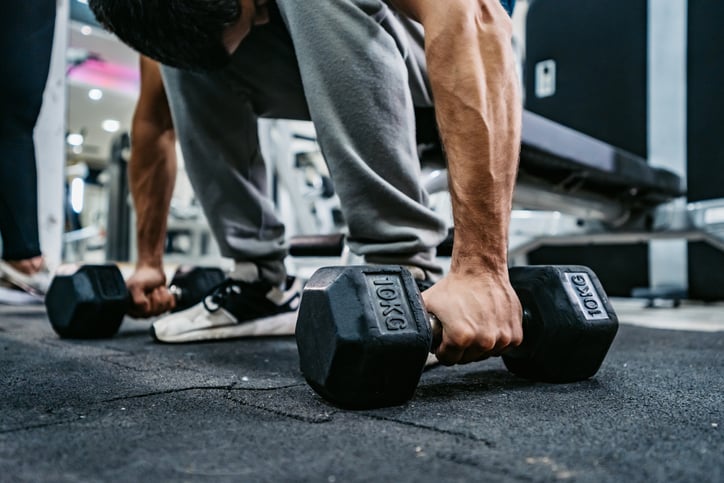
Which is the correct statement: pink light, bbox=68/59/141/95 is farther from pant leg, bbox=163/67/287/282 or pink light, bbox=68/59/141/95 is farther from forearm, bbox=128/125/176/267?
pant leg, bbox=163/67/287/282

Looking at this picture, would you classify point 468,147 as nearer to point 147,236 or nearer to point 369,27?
point 369,27

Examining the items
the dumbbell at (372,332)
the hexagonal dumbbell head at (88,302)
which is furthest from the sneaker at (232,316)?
the dumbbell at (372,332)

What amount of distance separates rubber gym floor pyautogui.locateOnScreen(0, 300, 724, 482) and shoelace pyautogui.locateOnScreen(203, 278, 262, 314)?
0.29 meters

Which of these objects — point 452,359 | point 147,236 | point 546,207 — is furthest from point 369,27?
point 546,207

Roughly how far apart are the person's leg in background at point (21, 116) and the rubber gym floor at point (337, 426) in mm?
918

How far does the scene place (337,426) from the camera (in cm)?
58

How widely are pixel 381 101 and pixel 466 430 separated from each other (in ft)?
1.64

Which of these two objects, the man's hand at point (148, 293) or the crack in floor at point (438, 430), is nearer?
the crack in floor at point (438, 430)

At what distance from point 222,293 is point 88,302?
0.26 m

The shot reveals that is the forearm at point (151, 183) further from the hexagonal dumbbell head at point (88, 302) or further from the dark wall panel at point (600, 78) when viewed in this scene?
the dark wall panel at point (600, 78)

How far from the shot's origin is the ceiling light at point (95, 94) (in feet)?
24.9

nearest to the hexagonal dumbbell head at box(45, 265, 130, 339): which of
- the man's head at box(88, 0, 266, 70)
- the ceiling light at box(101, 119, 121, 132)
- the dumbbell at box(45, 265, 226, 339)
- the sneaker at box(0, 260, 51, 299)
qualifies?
the dumbbell at box(45, 265, 226, 339)

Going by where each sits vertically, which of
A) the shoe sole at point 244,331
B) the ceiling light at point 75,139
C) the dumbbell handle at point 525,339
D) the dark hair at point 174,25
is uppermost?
the dark hair at point 174,25

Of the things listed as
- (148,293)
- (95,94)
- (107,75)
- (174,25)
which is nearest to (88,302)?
(148,293)
